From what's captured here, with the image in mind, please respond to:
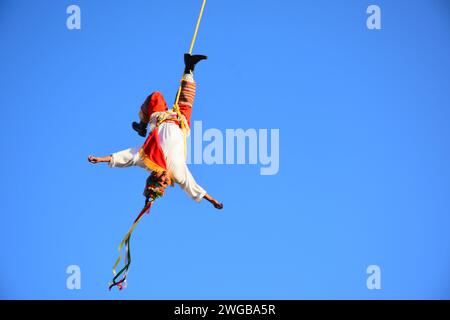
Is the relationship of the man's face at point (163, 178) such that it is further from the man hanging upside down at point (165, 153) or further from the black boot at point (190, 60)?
the black boot at point (190, 60)

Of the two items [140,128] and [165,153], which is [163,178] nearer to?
[165,153]

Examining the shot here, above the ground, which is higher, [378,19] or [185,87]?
[378,19]

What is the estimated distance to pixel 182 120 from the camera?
10516mm

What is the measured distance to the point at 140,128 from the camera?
10.7m

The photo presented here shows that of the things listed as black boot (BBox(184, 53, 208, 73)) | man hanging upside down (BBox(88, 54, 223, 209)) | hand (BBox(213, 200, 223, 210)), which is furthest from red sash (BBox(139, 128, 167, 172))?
black boot (BBox(184, 53, 208, 73))

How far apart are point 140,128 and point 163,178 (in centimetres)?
72

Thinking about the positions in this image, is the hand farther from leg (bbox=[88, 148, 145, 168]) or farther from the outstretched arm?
the outstretched arm

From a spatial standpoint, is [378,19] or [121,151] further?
[378,19]

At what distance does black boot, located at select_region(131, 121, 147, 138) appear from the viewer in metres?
10.7

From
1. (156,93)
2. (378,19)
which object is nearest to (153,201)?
(156,93)

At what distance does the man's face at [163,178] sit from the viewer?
10.3 m
